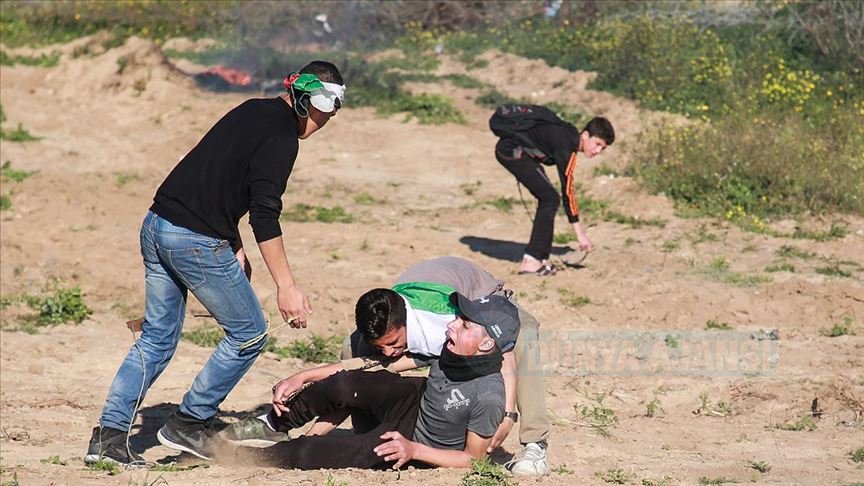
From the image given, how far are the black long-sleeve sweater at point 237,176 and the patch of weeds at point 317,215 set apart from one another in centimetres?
634

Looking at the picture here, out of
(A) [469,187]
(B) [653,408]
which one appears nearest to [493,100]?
(A) [469,187]

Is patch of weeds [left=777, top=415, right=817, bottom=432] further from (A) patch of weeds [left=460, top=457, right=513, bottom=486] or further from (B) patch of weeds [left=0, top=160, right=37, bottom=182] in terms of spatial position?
(B) patch of weeds [left=0, top=160, right=37, bottom=182]

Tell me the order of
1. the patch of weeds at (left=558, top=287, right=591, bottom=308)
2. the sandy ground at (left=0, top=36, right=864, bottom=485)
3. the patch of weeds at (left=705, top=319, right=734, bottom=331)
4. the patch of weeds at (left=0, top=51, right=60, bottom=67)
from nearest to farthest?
the sandy ground at (left=0, top=36, right=864, bottom=485) → the patch of weeds at (left=705, top=319, right=734, bottom=331) → the patch of weeds at (left=558, top=287, right=591, bottom=308) → the patch of weeds at (left=0, top=51, right=60, bottom=67)

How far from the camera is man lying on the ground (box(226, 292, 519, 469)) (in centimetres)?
572

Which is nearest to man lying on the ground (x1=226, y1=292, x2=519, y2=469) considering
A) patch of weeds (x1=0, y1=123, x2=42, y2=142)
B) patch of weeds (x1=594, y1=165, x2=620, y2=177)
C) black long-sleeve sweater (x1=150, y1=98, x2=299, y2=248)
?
black long-sleeve sweater (x1=150, y1=98, x2=299, y2=248)

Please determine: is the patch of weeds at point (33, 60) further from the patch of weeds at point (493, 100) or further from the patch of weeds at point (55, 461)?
the patch of weeds at point (55, 461)

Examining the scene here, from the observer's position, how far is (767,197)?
464 inches

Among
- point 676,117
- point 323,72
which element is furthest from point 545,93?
point 323,72

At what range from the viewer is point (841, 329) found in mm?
8711

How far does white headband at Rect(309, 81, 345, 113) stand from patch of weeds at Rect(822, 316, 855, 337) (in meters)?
4.62

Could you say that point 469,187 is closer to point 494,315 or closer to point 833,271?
point 833,271

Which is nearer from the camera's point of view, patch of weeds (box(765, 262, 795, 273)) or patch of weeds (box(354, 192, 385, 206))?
patch of weeds (box(765, 262, 795, 273))

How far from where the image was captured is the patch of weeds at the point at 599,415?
718cm

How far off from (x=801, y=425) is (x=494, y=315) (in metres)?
2.37
